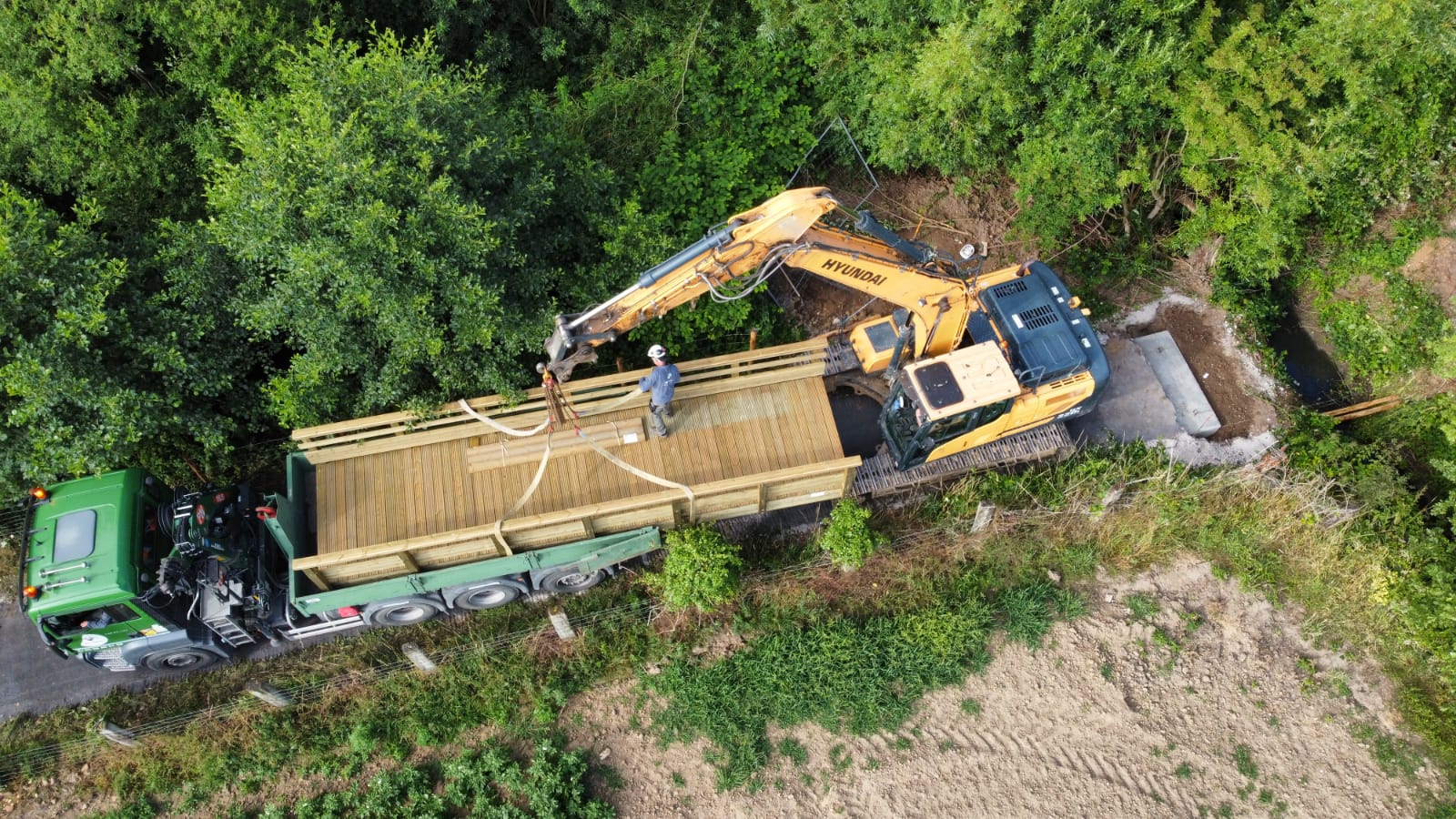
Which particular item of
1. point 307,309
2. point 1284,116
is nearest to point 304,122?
point 307,309

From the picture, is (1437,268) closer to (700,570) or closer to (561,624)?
(700,570)

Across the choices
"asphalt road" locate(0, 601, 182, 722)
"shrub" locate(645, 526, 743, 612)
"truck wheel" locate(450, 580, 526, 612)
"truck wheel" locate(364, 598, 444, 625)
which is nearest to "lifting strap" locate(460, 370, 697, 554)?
"shrub" locate(645, 526, 743, 612)

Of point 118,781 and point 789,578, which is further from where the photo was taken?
point 789,578

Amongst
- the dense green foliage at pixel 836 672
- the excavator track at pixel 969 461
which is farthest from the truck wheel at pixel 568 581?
the excavator track at pixel 969 461

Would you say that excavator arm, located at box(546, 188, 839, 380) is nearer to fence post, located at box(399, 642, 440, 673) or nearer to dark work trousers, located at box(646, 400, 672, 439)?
dark work trousers, located at box(646, 400, 672, 439)

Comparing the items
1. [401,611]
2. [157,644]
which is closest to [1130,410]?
[401,611]

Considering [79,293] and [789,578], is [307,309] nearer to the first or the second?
[79,293]
